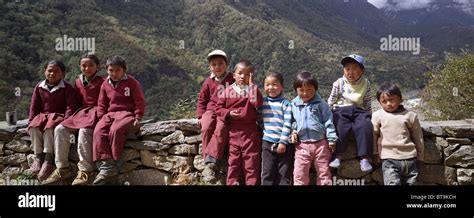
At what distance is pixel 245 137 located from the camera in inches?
155

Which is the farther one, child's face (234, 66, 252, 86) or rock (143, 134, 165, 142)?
rock (143, 134, 165, 142)

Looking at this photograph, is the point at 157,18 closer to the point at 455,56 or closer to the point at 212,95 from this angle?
the point at 455,56

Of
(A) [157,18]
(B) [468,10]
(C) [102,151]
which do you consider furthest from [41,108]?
(B) [468,10]

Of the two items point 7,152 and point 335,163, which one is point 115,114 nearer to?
point 7,152

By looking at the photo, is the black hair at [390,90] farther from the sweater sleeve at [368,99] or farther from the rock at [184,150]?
the rock at [184,150]

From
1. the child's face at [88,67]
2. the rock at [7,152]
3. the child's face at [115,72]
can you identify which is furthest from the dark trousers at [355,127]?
the rock at [7,152]

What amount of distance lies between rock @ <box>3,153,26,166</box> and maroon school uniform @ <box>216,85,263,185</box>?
2461 mm

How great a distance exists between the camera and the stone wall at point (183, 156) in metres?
3.87

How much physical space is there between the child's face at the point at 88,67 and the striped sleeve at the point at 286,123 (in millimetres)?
2196

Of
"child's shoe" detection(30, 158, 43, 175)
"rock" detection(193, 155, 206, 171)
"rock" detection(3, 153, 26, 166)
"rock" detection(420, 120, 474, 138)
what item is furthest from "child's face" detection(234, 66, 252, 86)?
"rock" detection(3, 153, 26, 166)

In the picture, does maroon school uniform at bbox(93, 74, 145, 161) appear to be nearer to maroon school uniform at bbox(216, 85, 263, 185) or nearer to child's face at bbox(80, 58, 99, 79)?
child's face at bbox(80, 58, 99, 79)

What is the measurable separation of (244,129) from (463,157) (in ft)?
7.08

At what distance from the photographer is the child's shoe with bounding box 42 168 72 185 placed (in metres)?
4.20
